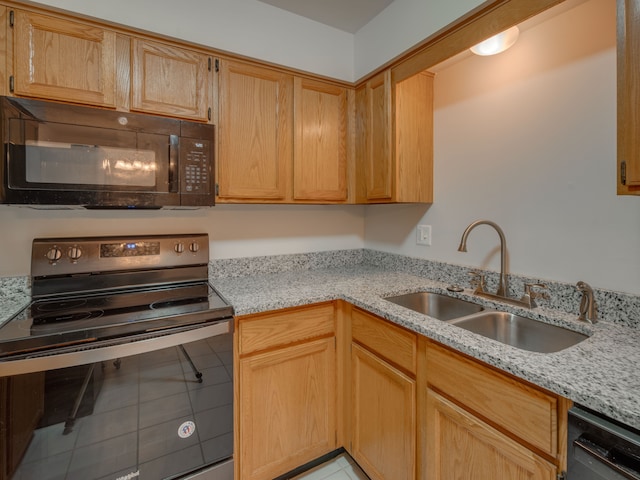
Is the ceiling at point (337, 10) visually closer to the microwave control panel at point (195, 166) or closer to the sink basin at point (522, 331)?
the microwave control panel at point (195, 166)

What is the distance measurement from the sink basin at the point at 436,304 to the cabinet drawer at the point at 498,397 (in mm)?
468

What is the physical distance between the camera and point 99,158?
125cm

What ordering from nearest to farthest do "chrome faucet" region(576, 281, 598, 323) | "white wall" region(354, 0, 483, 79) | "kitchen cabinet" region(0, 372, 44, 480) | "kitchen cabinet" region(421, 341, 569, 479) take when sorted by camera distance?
"kitchen cabinet" region(421, 341, 569, 479) < "kitchen cabinet" region(0, 372, 44, 480) < "chrome faucet" region(576, 281, 598, 323) < "white wall" region(354, 0, 483, 79)

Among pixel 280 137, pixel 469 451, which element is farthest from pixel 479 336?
pixel 280 137

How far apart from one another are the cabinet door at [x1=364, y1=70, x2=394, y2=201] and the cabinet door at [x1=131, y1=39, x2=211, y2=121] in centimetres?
87

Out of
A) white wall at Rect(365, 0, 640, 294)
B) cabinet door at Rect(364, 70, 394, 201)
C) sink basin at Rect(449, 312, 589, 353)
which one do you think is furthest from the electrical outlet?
sink basin at Rect(449, 312, 589, 353)

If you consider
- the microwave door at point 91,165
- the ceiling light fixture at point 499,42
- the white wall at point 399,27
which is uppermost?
the white wall at point 399,27

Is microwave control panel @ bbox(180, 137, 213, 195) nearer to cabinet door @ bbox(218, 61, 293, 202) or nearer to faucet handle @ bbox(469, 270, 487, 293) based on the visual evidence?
cabinet door @ bbox(218, 61, 293, 202)

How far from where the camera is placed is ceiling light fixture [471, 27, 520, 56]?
1322 millimetres

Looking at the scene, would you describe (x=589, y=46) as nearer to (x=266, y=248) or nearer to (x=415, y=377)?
(x=415, y=377)

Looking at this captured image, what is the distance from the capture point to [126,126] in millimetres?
1277

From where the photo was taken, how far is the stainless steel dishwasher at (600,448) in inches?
24.9

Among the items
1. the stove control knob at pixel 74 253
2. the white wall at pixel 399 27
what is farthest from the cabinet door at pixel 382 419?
the white wall at pixel 399 27

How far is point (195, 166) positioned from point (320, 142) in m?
0.72
